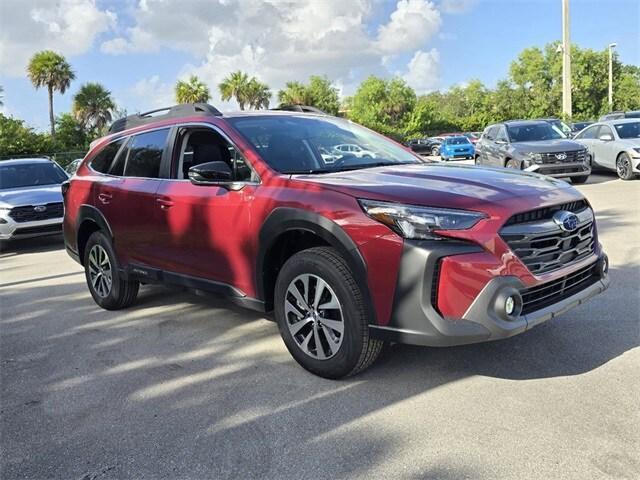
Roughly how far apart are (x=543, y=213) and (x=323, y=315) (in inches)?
56.6

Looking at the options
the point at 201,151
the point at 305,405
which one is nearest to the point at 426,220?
the point at 305,405

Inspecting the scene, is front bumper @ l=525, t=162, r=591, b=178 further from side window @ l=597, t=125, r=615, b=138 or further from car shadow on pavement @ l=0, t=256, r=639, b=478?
car shadow on pavement @ l=0, t=256, r=639, b=478

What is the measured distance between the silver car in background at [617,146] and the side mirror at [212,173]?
39.7 ft

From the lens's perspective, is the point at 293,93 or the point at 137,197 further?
the point at 293,93

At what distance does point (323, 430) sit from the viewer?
124 inches

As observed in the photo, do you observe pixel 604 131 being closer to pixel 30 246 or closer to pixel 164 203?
pixel 30 246

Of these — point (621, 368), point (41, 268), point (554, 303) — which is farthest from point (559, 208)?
point (41, 268)

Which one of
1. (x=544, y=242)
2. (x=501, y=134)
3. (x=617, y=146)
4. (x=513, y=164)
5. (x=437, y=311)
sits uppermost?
(x=501, y=134)

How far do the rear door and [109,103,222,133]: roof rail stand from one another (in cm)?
16

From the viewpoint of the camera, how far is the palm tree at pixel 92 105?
4912 centimetres

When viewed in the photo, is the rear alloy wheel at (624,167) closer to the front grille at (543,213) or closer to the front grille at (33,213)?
the front grille at (543,213)

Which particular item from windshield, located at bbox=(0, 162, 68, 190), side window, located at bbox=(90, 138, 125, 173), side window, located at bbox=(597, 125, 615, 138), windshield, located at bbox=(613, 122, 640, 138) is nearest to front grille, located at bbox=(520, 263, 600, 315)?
side window, located at bbox=(90, 138, 125, 173)

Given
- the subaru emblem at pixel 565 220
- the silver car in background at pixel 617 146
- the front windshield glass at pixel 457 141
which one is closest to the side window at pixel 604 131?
the silver car in background at pixel 617 146

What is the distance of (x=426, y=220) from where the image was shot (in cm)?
321
